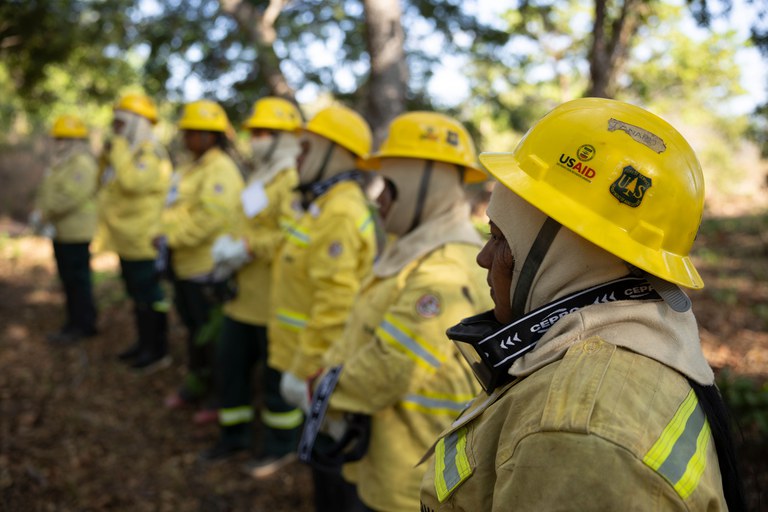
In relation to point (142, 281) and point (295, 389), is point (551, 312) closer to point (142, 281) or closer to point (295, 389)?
point (295, 389)

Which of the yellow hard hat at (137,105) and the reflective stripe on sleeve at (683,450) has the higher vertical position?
the reflective stripe on sleeve at (683,450)

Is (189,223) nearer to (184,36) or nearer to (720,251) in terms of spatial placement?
(184,36)

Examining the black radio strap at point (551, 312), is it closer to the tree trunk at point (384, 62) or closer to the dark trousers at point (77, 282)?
the tree trunk at point (384, 62)

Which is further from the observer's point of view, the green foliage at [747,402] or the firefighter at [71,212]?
the firefighter at [71,212]

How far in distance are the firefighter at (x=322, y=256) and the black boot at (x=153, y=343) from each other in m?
2.77

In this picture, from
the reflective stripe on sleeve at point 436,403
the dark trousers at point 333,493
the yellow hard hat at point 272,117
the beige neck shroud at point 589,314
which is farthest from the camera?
the yellow hard hat at point 272,117

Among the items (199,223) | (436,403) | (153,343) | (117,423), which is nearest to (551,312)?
(436,403)

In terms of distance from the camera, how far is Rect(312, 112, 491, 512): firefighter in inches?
88.1

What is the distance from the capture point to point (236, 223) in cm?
446

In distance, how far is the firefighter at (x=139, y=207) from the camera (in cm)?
581

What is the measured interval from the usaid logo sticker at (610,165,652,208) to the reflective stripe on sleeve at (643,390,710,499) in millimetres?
391

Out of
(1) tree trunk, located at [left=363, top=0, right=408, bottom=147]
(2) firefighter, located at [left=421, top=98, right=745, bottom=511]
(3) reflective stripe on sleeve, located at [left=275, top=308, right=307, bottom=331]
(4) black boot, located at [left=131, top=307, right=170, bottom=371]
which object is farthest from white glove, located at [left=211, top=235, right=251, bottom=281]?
(2) firefighter, located at [left=421, top=98, right=745, bottom=511]

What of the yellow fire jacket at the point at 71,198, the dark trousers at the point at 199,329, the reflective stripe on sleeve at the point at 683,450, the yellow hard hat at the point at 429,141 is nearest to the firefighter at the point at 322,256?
the yellow hard hat at the point at 429,141

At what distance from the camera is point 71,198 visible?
20.5 ft
